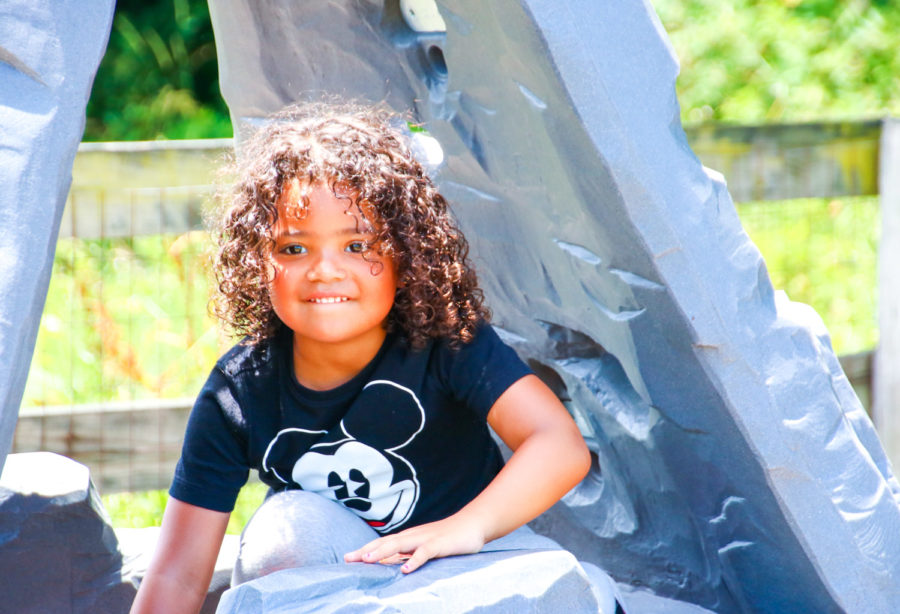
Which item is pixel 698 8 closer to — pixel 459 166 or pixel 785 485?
pixel 459 166

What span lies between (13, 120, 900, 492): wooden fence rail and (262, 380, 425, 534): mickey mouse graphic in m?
0.68

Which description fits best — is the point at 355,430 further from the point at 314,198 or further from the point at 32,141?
the point at 32,141

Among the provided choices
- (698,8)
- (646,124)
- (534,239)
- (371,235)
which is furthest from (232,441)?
(698,8)

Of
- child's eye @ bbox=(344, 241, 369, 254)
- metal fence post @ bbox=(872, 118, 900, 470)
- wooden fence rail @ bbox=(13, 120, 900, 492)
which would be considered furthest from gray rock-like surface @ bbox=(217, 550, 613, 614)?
metal fence post @ bbox=(872, 118, 900, 470)

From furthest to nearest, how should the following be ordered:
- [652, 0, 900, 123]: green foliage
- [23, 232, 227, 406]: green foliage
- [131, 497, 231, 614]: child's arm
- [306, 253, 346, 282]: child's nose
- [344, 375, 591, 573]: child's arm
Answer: [652, 0, 900, 123]: green foliage
[23, 232, 227, 406]: green foliage
[131, 497, 231, 614]: child's arm
[306, 253, 346, 282]: child's nose
[344, 375, 591, 573]: child's arm

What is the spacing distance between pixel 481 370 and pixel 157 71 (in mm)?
4451

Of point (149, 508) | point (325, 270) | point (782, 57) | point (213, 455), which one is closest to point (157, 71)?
point (782, 57)

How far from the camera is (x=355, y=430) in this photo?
53.3 inches

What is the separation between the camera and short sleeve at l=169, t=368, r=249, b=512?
4.50 feet

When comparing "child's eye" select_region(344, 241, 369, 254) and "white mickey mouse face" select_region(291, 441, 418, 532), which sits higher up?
"child's eye" select_region(344, 241, 369, 254)

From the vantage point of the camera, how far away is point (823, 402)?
1.25 metres

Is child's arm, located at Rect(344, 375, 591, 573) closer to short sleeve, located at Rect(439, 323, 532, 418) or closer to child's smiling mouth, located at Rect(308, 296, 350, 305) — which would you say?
short sleeve, located at Rect(439, 323, 532, 418)

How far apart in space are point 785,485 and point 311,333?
60cm

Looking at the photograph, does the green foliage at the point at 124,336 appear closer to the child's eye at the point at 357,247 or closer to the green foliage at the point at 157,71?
the child's eye at the point at 357,247
